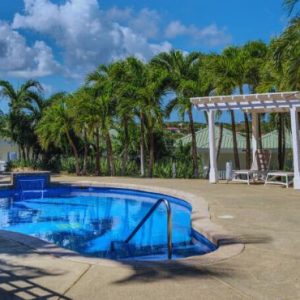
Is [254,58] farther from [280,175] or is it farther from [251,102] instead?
[280,175]

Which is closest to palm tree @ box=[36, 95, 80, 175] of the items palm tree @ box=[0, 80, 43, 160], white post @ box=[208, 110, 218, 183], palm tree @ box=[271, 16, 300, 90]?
palm tree @ box=[0, 80, 43, 160]

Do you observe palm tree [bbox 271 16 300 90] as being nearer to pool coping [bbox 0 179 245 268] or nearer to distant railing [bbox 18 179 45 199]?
pool coping [bbox 0 179 245 268]

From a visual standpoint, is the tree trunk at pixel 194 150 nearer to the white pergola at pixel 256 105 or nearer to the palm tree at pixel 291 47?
the white pergola at pixel 256 105

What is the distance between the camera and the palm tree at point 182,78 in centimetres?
1994

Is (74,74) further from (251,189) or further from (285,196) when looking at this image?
(285,196)

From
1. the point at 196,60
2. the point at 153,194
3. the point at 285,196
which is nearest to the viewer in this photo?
the point at 285,196

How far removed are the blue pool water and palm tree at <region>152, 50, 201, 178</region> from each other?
5.43m

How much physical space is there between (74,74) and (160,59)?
6.55 m

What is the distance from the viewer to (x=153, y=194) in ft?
50.2

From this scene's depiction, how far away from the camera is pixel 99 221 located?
1162cm

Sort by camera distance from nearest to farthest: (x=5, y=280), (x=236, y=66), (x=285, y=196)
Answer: (x=5, y=280), (x=285, y=196), (x=236, y=66)

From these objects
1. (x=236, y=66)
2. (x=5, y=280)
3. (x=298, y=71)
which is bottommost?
(x=5, y=280)

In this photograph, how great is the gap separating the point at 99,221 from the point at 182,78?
37.1 feet

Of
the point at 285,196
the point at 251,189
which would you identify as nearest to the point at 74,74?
the point at 251,189
